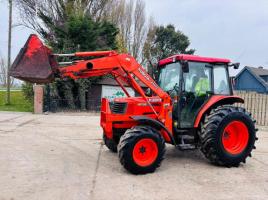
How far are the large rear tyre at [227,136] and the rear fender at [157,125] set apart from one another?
2.09 ft

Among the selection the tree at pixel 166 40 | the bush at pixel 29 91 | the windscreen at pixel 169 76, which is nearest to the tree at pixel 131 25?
the tree at pixel 166 40

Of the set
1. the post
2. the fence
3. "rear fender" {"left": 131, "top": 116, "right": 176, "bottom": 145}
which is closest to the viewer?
"rear fender" {"left": 131, "top": 116, "right": 176, "bottom": 145}

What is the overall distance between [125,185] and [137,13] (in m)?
31.5

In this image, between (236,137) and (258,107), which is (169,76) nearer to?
(236,137)

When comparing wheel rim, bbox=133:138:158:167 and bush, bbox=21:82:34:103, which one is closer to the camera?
wheel rim, bbox=133:138:158:167

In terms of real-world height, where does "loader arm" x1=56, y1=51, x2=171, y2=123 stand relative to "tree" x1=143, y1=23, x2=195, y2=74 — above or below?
below

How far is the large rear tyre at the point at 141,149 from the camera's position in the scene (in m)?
5.90

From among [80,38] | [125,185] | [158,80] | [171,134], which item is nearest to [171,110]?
[171,134]

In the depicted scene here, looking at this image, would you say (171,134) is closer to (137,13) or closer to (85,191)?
(85,191)

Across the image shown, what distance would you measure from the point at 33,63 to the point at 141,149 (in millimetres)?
2551

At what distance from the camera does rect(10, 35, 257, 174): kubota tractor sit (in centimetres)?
609

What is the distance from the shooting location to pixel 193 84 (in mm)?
7059

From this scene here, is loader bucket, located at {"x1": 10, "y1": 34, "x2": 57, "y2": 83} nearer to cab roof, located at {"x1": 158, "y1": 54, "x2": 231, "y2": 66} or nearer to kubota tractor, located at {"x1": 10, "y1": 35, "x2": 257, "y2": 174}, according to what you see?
kubota tractor, located at {"x1": 10, "y1": 35, "x2": 257, "y2": 174}

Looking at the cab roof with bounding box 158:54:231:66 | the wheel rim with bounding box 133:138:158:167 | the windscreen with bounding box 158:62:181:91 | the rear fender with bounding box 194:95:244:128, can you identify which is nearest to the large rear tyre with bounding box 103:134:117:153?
the wheel rim with bounding box 133:138:158:167
